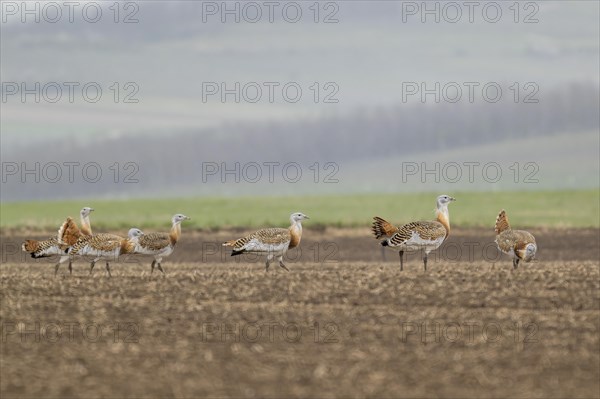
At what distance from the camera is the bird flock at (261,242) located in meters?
27.5

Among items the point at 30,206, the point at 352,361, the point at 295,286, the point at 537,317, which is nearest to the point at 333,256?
the point at 295,286

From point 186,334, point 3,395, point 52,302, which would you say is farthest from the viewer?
point 52,302

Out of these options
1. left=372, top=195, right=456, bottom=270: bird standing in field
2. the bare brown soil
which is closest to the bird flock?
left=372, top=195, right=456, bottom=270: bird standing in field

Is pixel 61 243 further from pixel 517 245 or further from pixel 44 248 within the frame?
pixel 517 245

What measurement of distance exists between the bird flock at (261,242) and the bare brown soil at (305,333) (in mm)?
571

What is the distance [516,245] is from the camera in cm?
2772

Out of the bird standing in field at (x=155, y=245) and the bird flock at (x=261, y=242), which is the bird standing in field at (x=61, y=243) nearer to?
the bird flock at (x=261, y=242)

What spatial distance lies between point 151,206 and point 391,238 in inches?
2209

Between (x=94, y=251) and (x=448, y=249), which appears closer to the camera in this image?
(x=94, y=251)

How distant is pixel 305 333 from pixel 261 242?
442 inches

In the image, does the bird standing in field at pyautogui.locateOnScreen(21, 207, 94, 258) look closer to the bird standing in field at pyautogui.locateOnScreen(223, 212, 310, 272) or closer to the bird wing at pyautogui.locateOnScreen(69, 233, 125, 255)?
the bird wing at pyautogui.locateOnScreen(69, 233, 125, 255)

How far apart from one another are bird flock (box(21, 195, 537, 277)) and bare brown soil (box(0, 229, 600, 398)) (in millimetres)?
571

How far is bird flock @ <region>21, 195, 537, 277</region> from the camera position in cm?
2752

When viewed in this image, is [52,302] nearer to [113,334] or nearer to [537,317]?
[113,334]
